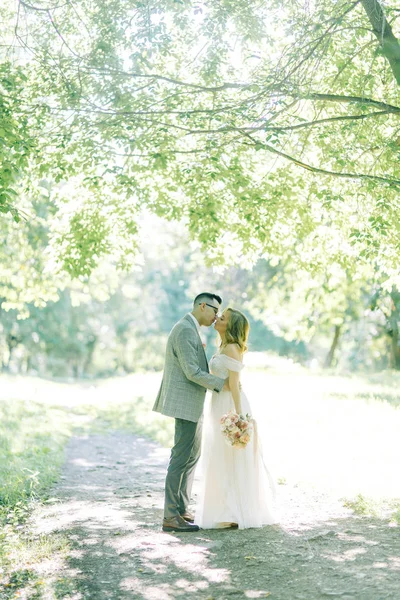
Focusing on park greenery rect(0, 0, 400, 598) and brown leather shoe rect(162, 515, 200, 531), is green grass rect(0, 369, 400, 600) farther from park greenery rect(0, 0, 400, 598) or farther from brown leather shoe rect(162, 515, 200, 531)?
brown leather shoe rect(162, 515, 200, 531)

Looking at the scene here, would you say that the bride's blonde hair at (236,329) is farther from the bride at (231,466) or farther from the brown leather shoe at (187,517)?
the brown leather shoe at (187,517)

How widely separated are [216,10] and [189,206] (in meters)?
2.88

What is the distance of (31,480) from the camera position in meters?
11.0

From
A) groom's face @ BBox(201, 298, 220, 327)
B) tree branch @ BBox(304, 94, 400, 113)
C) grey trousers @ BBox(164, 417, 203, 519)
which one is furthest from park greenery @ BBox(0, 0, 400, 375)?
grey trousers @ BBox(164, 417, 203, 519)

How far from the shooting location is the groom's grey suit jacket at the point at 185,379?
26.0 ft

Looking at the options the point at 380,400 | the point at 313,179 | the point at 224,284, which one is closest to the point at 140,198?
the point at 313,179

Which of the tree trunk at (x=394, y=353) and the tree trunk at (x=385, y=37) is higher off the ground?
the tree trunk at (x=385, y=37)

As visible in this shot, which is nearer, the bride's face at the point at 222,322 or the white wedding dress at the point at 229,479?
the white wedding dress at the point at 229,479

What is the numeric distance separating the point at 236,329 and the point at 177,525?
7.14 feet

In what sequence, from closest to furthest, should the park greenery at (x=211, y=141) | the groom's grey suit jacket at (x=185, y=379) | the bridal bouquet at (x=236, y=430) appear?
the bridal bouquet at (x=236, y=430), the groom's grey suit jacket at (x=185, y=379), the park greenery at (x=211, y=141)

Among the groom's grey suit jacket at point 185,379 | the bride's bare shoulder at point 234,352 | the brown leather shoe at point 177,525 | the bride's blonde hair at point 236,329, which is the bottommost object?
the brown leather shoe at point 177,525

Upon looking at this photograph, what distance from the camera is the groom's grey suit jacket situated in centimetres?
793

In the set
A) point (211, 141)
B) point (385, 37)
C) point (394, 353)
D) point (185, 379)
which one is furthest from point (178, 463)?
point (394, 353)

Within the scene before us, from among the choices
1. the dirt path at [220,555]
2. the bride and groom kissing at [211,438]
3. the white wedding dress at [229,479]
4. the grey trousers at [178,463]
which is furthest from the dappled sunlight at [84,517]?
the white wedding dress at [229,479]
